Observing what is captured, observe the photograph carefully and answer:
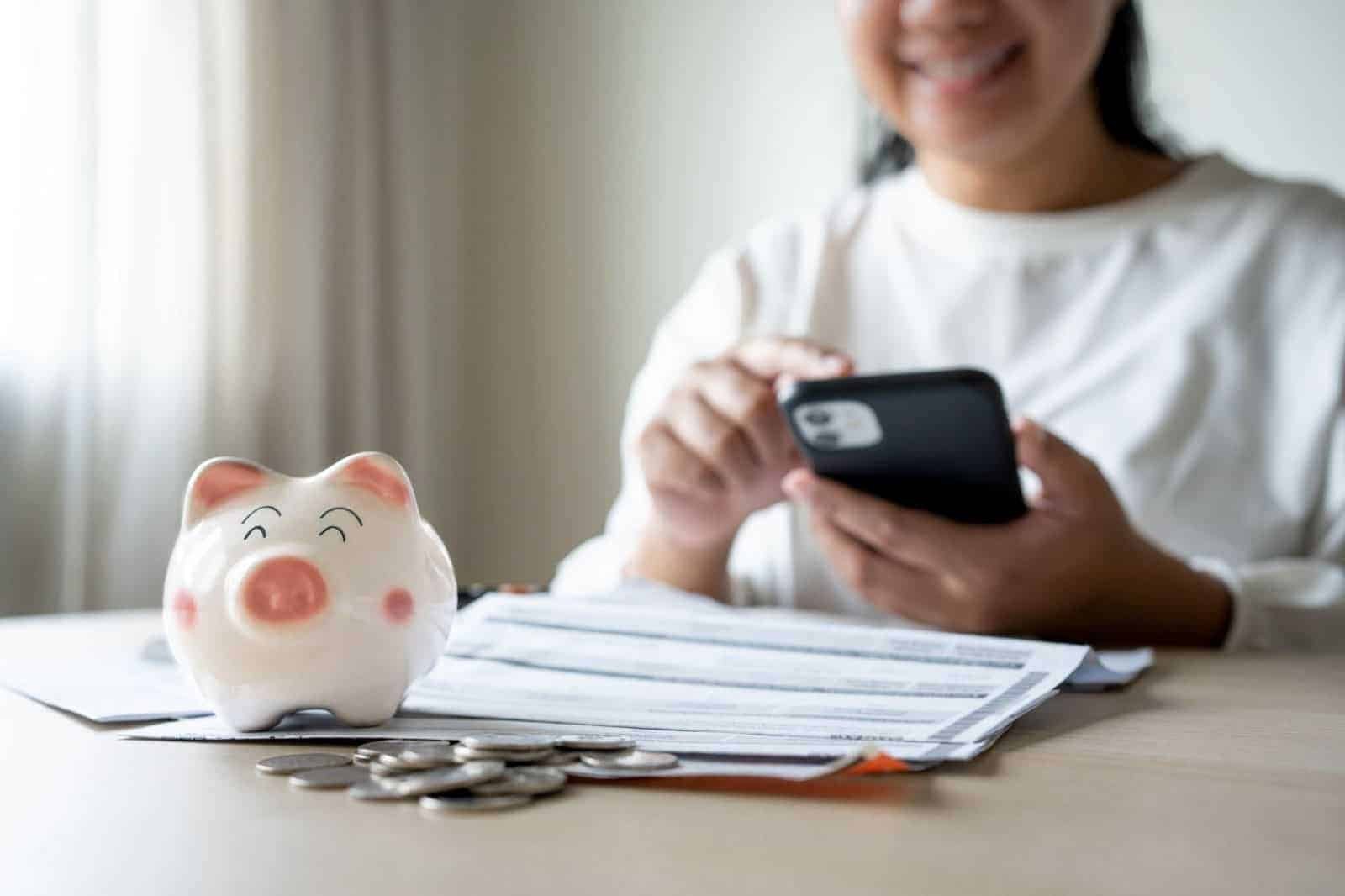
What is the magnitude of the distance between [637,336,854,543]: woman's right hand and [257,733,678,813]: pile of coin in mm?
474

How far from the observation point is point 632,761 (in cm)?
40

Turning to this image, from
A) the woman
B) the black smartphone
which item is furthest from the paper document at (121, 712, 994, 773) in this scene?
the woman

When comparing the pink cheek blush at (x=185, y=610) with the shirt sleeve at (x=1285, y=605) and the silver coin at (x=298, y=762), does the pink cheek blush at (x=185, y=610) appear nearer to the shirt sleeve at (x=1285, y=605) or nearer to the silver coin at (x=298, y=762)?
the silver coin at (x=298, y=762)

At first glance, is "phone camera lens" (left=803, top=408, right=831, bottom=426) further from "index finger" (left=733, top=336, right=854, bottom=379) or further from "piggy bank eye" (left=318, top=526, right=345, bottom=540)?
"piggy bank eye" (left=318, top=526, right=345, bottom=540)

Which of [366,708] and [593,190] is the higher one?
[593,190]

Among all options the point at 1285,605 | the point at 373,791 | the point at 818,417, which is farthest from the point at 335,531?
the point at 1285,605

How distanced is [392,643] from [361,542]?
0.04 meters

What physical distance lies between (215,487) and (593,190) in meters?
2.22

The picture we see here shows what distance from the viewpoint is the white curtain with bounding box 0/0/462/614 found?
1888 millimetres

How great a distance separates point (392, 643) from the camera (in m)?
0.46

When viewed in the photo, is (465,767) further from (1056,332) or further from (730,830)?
(1056,332)

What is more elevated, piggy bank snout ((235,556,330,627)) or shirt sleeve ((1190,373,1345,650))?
piggy bank snout ((235,556,330,627))

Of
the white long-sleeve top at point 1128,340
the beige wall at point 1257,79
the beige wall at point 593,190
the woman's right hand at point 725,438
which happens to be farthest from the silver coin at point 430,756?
the beige wall at point 593,190

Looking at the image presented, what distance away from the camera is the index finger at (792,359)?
2.76ft
